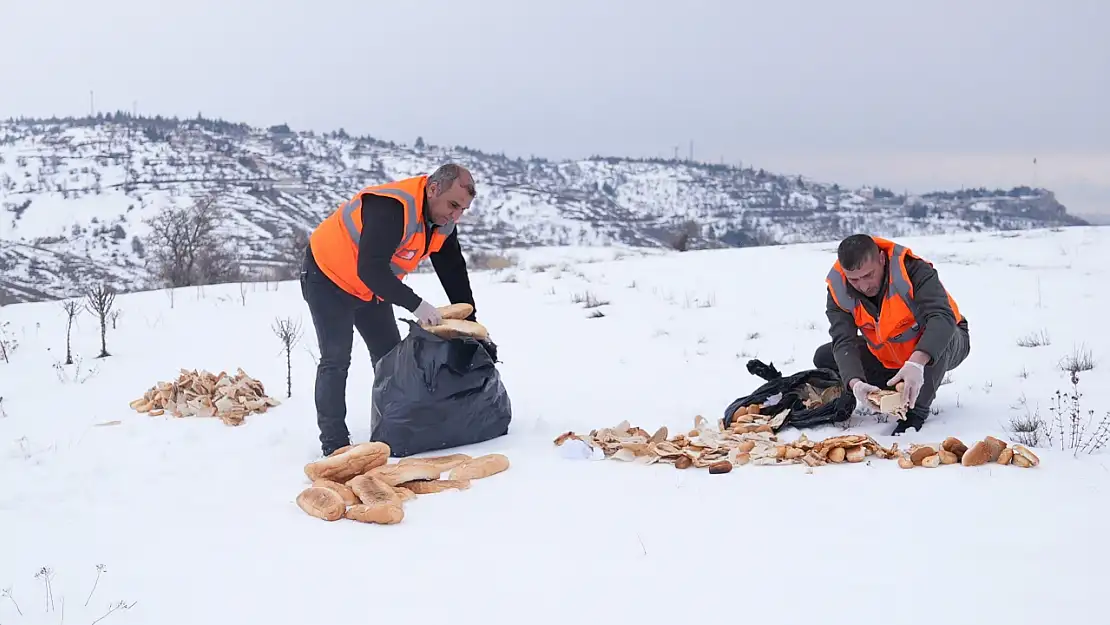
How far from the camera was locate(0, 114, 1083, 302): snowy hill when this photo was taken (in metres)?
56.2

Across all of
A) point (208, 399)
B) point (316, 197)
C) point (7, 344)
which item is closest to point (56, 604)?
point (208, 399)

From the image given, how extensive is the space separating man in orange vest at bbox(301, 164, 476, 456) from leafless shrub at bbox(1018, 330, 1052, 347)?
4160mm

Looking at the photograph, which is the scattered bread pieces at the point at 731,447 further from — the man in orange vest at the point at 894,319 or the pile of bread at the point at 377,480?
the pile of bread at the point at 377,480

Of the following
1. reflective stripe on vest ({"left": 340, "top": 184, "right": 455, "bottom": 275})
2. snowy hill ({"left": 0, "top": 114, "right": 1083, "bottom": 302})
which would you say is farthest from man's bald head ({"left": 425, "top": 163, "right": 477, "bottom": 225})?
snowy hill ({"left": 0, "top": 114, "right": 1083, "bottom": 302})

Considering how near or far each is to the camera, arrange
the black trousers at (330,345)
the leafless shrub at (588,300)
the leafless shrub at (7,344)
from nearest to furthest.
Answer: the black trousers at (330,345) → the leafless shrub at (7,344) → the leafless shrub at (588,300)

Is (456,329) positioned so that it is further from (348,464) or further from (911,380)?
(911,380)

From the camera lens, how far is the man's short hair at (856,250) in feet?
12.4

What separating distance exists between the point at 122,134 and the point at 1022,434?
96.3 m

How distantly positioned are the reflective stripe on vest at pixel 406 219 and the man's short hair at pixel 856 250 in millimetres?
1964

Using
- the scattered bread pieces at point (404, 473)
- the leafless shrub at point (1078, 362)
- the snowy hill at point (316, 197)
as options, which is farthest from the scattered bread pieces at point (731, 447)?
the snowy hill at point (316, 197)

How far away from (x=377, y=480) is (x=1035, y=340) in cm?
499

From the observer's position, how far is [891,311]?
402cm

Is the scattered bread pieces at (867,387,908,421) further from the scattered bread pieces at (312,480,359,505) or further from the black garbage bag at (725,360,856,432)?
the scattered bread pieces at (312,480,359,505)

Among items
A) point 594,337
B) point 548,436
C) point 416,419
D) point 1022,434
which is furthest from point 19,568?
point 594,337
